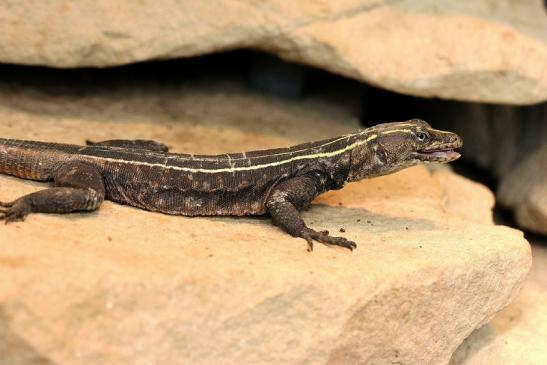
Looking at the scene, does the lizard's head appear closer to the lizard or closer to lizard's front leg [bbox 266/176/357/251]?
the lizard

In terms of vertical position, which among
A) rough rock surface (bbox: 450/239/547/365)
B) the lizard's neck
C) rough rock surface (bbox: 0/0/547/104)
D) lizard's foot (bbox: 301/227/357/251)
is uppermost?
rough rock surface (bbox: 0/0/547/104)

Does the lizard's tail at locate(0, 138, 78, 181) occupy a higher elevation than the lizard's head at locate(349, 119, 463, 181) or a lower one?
lower

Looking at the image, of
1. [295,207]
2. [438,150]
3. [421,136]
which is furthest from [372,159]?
[295,207]

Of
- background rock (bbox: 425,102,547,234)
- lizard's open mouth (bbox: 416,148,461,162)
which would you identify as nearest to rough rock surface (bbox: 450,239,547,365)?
background rock (bbox: 425,102,547,234)

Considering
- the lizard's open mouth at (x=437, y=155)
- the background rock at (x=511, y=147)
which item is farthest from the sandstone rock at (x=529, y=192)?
the lizard's open mouth at (x=437, y=155)

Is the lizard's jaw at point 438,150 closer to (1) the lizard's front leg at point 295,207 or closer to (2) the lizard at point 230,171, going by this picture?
(2) the lizard at point 230,171

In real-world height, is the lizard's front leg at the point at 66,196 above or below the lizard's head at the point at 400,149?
below

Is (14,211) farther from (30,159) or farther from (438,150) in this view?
(438,150)
